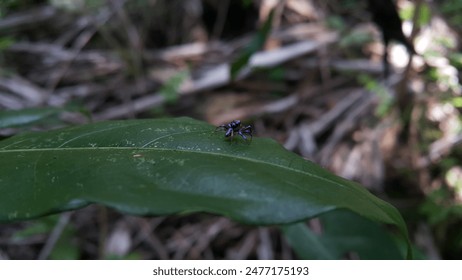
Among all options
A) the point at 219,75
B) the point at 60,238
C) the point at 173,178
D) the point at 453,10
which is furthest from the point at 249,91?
the point at 173,178

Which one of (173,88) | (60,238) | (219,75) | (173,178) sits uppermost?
(219,75)

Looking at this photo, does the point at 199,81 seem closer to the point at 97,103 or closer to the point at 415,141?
the point at 97,103

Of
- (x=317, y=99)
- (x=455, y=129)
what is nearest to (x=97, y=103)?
(x=317, y=99)

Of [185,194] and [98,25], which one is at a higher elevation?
[98,25]

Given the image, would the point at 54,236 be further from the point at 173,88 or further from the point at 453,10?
the point at 453,10

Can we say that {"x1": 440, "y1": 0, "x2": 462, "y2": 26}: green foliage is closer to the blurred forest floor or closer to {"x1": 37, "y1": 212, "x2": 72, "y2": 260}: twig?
the blurred forest floor

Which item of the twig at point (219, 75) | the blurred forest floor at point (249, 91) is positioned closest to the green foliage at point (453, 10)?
the blurred forest floor at point (249, 91)

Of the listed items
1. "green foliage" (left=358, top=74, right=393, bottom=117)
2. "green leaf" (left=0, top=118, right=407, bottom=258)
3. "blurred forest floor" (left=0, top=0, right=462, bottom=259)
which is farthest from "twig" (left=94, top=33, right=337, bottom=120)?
"green leaf" (left=0, top=118, right=407, bottom=258)
